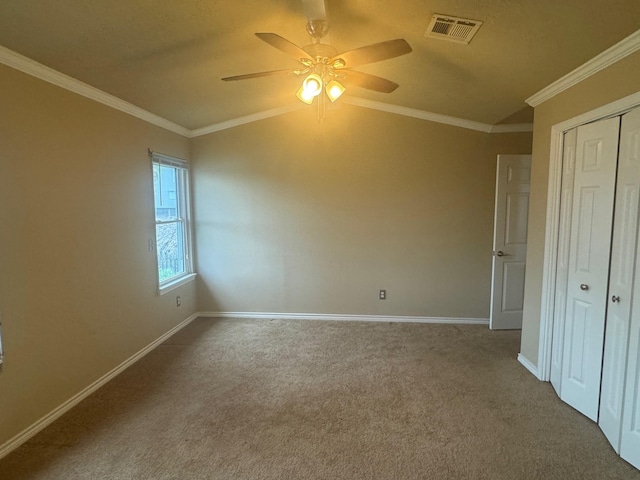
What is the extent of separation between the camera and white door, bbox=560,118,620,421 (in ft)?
7.45

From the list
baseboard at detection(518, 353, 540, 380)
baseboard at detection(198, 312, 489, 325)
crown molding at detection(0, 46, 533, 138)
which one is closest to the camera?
baseboard at detection(518, 353, 540, 380)

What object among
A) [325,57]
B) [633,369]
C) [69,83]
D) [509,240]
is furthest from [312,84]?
[509,240]

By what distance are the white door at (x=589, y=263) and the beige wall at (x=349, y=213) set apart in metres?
1.75

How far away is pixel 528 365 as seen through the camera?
3.19 m

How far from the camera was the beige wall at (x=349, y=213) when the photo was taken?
428 centimetres

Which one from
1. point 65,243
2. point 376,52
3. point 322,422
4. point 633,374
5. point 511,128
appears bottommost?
point 322,422

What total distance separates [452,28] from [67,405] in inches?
142

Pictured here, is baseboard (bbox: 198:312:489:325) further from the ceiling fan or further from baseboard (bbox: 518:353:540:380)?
the ceiling fan

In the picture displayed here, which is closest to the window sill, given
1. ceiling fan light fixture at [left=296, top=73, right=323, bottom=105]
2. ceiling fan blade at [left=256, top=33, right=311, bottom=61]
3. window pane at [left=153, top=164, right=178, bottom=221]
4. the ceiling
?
window pane at [left=153, top=164, right=178, bottom=221]

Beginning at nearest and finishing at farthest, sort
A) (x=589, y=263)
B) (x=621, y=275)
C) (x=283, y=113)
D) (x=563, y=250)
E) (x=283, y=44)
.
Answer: (x=283, y=44)
(x=621, y=275)
(x=589, y=263)
(x=563, y=250)
(x=283, y=113)

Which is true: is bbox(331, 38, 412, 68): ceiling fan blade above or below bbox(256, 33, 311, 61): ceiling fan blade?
below

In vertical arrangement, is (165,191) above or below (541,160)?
below

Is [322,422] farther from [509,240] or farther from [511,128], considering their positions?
[511,128]

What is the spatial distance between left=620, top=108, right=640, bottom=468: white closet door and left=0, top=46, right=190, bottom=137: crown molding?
3.60m
